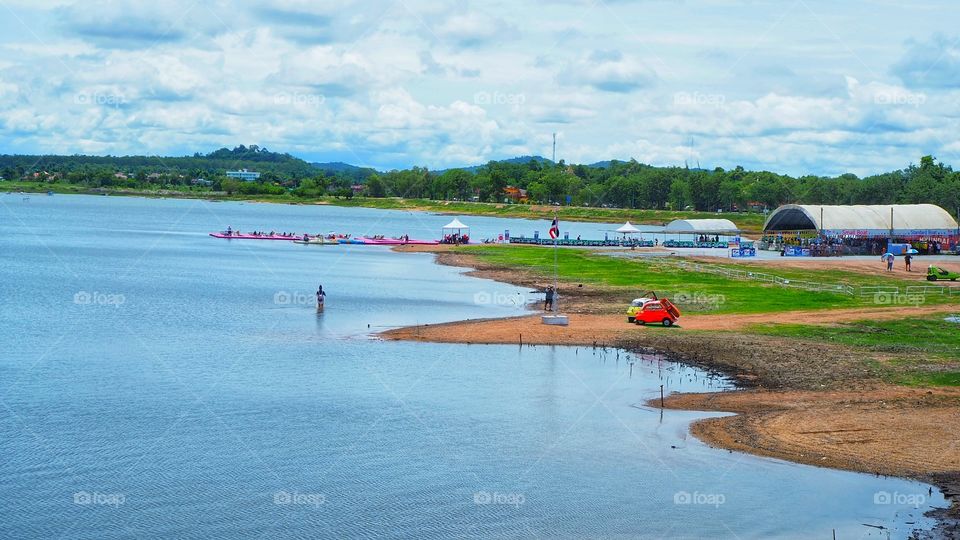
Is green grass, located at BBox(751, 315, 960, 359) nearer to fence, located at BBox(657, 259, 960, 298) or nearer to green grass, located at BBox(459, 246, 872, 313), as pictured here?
green grass, located at BBox(459, 246, 872, 313)

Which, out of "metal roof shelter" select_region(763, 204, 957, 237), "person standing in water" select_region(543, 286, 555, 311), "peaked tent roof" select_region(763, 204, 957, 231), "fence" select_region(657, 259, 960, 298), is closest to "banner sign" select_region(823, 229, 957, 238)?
"metal roof shelter" select_region(763, 204, 957, 237)

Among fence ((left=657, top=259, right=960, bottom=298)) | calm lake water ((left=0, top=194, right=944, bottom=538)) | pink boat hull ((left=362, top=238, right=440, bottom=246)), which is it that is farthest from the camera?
pink boat hull ((left=362, top=238, right=440, bottom=246))

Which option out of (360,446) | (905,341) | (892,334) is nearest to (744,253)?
(892,334)

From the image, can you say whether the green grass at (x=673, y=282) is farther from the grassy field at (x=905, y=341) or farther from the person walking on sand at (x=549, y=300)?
the grassy field at (x=905, y=341)

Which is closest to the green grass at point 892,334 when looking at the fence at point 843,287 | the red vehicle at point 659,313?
the red vehicle at point 659,313

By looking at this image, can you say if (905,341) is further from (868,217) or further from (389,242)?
(389,242)
